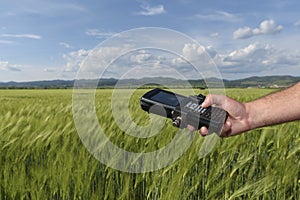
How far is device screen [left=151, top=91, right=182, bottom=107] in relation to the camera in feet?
4.21

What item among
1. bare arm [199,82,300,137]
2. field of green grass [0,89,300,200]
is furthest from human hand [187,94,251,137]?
field of green grass [0,89,300,200]

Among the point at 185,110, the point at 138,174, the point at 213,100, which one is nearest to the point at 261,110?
the point at 213,100

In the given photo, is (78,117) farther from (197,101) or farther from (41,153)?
(197,101)

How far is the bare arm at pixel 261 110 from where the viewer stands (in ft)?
4.58

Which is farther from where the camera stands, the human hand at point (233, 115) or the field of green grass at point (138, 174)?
the human hand at point (233, 115)

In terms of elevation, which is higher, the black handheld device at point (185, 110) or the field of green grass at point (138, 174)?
the black handheld device at point (185, 110)

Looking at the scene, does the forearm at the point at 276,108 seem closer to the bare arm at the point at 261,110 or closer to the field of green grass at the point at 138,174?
the bare arm at the point at 261,110

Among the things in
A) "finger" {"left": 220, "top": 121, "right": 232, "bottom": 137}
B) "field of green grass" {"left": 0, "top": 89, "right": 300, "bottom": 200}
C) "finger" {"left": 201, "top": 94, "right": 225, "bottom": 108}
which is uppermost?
"finger" {"left": 201, "top": 94, "right": 225, "bottom": 108}

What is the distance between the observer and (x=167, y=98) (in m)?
1.31

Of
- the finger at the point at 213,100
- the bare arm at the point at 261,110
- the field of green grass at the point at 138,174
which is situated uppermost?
the finger at the point at 213,100

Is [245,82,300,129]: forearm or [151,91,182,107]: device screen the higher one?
[151,91,182,107]: device screen

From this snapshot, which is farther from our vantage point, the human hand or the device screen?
the human hand

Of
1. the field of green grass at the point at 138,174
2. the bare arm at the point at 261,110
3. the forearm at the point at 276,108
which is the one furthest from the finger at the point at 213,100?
the field of green grass at the point at 138,174

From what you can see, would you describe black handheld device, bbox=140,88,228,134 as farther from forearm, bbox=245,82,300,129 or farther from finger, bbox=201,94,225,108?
forearm, bbox=245,82,300,129
